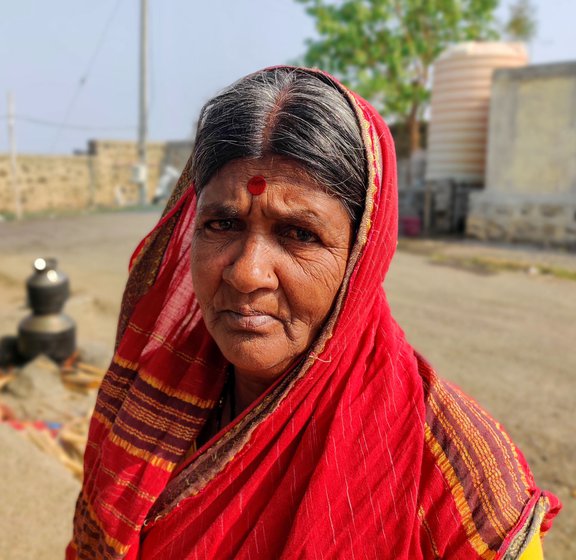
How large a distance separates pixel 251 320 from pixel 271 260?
0.13 m

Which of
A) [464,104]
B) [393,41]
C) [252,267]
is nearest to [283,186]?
[252,267]

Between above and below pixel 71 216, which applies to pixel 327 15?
above

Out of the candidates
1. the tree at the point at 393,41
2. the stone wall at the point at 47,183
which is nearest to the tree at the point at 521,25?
the tree at the point at 393,41

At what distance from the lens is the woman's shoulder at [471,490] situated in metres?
1.07

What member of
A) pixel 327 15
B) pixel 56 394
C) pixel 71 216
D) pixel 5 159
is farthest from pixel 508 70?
pixel 5 159

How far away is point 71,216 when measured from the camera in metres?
15.8

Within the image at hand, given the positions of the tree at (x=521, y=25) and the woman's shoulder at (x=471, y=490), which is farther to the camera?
the tree at (x=521, y=25)

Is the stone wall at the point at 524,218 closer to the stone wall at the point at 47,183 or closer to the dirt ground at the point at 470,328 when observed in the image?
the dirt ground at the point at 470,328

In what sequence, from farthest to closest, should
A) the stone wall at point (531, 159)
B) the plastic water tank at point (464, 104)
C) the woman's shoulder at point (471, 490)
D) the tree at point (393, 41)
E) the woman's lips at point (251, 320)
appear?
the tree at point (393, 41) → the plastic water tank at point (464, 104) → the stone wall at point (531, 159) → the woman's lips at point (251, 320) → the woman's shoulder at point (471, 490)

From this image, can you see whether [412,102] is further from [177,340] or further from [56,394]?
[177,340]

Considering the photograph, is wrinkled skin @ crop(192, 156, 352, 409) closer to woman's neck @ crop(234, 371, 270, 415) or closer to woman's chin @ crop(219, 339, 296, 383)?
woman's chin @ crop(219, 339, 296, 383)

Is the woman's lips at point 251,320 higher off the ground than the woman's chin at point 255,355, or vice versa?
the woman's lips at point 251,320

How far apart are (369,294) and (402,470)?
0.34 meters

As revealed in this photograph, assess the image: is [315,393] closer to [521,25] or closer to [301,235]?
[301,235]
